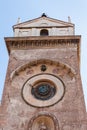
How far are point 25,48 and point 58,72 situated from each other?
278 cm

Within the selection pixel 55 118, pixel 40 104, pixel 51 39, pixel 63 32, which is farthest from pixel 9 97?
pixel 63 32

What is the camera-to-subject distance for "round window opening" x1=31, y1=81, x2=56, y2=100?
16.2 m

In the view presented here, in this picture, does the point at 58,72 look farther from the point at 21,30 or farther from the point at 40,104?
the point at 21,30

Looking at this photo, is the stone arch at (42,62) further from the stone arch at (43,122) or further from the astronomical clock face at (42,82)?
the stone arch at (43,122)

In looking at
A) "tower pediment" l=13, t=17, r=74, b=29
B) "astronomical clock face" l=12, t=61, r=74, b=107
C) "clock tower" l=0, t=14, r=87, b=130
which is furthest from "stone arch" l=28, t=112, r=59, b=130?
"tower pediment" l=13, t=17, r=74, b=29

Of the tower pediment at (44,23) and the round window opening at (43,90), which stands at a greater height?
the tower pediment at (44,23)

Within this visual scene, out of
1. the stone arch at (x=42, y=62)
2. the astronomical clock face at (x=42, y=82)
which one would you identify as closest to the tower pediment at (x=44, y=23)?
the stone arch at (x=42, y=62)

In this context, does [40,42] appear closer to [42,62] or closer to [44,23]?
[42,62]

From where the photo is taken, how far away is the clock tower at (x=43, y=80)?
14903 mm

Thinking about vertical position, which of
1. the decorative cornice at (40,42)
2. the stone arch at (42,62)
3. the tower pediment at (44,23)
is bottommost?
the stone arch at (42,62)

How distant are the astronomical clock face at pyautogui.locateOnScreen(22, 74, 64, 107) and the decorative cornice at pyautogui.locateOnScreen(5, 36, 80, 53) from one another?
2.38 m

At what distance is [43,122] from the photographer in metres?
15.0

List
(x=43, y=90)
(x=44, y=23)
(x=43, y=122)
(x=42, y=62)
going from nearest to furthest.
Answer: (x=43, y=122) → (x=43, y=90) → (x=42, y=62) → (x=44, y=23)

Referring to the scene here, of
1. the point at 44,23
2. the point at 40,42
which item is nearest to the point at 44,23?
the point at 44,23
